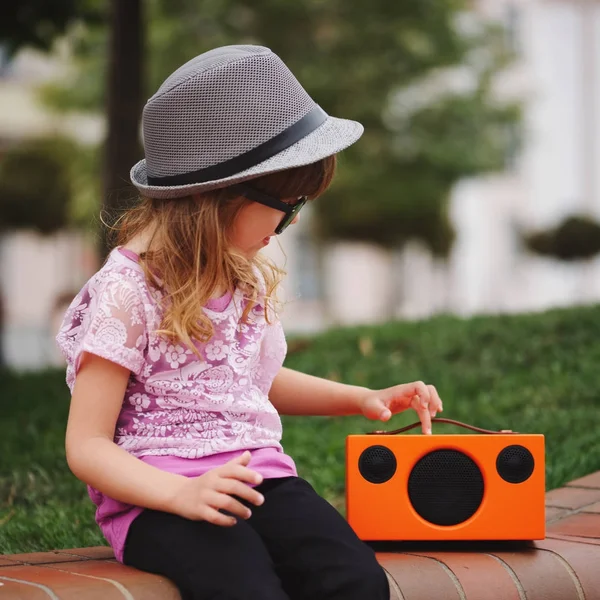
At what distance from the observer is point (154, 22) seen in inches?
449

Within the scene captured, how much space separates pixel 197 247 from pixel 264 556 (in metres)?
0.63

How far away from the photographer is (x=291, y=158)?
2025mm

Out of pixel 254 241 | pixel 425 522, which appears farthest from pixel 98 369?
pixel 425 522

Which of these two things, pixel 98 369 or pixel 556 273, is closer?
pixel 98 369

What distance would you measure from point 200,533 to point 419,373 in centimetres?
310

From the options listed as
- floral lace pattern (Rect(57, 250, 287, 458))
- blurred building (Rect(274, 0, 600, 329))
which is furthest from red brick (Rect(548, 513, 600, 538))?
blurred building (Rect(274, 0, 600, 329))

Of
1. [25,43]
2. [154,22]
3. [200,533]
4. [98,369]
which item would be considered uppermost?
[154,22]

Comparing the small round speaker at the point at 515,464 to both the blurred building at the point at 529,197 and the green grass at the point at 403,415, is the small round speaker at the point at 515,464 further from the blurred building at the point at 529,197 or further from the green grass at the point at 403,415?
the blurred building at the point at 529,197

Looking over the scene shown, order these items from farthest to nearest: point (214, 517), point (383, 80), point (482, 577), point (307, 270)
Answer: point (307, 270), point (383, 80), point (482, 577), point (214, 517)

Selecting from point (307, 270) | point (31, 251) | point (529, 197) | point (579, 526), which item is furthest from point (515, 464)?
point (529, 197)

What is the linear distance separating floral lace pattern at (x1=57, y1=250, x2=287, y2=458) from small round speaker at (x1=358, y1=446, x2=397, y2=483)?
23cm

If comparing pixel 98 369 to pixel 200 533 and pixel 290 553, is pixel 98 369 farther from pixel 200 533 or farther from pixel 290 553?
pixel 290 553

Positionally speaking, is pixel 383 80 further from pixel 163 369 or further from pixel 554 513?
pixel 163 369

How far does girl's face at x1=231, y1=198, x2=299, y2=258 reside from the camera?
207 centimetres
